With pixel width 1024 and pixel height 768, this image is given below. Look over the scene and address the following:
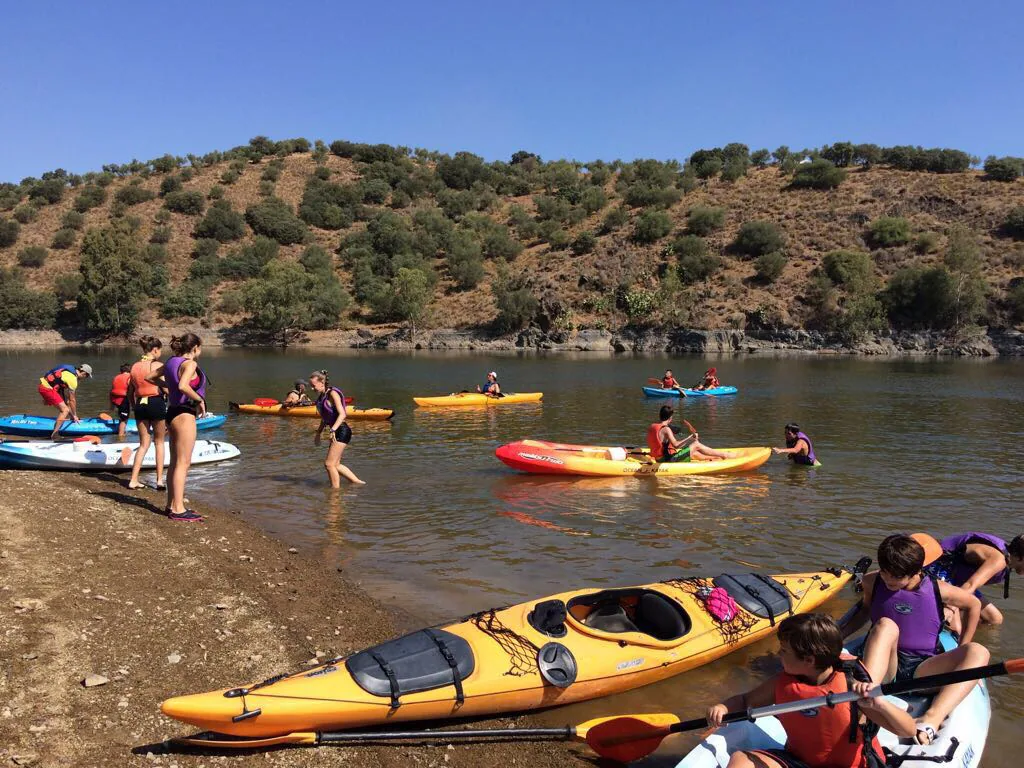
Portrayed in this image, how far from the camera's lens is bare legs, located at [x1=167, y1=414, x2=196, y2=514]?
734cm

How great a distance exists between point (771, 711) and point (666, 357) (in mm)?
40691

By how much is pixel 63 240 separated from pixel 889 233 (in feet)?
230

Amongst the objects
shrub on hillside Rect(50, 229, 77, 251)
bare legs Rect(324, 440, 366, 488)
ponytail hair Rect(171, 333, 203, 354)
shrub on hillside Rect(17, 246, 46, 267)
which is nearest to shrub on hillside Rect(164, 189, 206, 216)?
shrub on hillside Rect(50, 229, 77, 251)

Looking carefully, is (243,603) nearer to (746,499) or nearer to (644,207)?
(746,499)

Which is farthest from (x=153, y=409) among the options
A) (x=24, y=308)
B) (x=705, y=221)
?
(x=705, y=221)

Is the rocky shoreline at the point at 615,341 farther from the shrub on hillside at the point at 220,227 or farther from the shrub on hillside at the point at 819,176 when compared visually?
the shrub on hillside at the point at 819,176

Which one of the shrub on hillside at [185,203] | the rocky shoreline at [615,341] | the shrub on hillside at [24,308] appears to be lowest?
the rocky shoreline at [615,341]

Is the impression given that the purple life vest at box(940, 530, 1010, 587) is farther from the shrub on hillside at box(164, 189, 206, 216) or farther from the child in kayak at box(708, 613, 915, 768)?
the shrub on hillside at box(164, 189, 206, 216)

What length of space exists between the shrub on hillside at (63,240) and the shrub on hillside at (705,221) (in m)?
55.5

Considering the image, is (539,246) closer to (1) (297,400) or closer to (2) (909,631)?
(1) (297,400)

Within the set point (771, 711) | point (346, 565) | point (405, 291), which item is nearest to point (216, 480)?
point (346, 565)

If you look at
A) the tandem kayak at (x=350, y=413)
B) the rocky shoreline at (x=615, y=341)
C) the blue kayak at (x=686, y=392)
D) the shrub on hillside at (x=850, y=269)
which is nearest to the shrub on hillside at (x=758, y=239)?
the shrub on hillside at (x=850, y=269)

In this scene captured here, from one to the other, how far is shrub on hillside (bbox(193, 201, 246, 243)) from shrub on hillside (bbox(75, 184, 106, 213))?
38.4 ft

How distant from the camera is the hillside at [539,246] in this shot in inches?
1951
